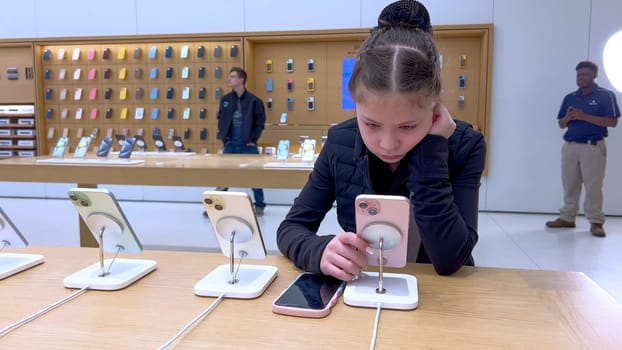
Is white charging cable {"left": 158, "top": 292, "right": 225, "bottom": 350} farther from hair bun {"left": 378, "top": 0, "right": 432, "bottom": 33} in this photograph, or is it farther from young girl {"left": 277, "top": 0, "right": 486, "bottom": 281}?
hair bun {"left": 378, "top": 0, "right": 432, "bottom": 33}

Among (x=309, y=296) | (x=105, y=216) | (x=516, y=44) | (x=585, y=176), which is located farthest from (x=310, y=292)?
(x=516, y=44)

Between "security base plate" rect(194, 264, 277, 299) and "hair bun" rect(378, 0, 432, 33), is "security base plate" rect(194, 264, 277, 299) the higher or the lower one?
the lower one

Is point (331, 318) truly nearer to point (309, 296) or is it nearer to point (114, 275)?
point (309, 296)

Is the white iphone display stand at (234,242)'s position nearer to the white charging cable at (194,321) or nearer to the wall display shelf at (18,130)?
the white charging cable at (194,321)

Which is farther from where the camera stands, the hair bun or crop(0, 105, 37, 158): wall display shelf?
crop(0, 105, 37, 158): wall display shelf

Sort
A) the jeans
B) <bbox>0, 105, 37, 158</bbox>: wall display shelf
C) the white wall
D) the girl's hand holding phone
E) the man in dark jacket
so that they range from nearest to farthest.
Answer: the girl's hand holding phone
the white wall
the man in dark jacket
the jeans
<bbox>0, 105, 37, 158</bbox>: wall display shelf

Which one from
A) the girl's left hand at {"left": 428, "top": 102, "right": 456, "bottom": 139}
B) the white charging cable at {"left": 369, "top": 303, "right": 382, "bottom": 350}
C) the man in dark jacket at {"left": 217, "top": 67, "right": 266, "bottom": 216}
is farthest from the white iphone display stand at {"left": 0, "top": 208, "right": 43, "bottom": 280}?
the man in dark jacket at {"left": 217, "top": 67, "right": 266, "bottom": 216}

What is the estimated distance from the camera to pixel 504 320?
81cm

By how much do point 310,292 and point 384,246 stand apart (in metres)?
0.16

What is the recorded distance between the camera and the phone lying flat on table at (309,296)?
32.4 inches

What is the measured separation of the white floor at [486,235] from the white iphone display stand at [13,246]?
2.55 m

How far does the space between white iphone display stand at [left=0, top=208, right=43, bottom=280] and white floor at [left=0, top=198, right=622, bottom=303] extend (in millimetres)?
2546

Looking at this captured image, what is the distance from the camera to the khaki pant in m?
4.37

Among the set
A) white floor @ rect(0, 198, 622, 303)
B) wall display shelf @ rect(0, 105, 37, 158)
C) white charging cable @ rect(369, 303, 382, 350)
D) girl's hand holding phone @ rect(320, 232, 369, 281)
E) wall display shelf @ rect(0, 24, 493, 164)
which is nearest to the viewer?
white charging cable @ rect(369, 303, 382, 350)
